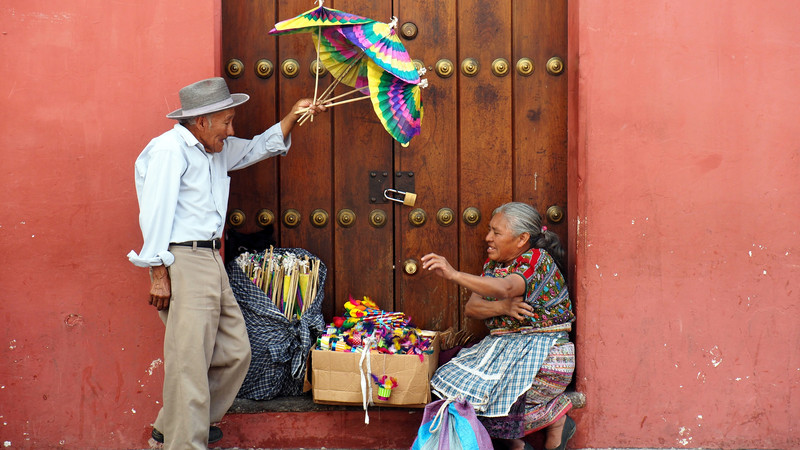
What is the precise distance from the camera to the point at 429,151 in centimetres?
376

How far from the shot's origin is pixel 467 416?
3.16m

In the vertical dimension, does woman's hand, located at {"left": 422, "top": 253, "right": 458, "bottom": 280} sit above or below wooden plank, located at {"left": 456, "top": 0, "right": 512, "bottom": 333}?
below

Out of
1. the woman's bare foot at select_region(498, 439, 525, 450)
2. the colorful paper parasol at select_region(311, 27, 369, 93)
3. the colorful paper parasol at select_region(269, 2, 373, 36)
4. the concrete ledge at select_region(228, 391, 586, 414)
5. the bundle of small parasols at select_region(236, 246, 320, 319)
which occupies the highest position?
the colorful paper parasol at select_region(269, 2, 373, 36)

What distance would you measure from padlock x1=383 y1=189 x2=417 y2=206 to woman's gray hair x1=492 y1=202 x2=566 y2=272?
395 mm

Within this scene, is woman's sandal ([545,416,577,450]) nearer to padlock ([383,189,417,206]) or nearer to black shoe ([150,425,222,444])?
padlock ([383,189,417,206])

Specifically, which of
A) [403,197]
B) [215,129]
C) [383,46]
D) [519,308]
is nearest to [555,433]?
[519,308]

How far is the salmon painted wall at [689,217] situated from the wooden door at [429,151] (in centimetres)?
28

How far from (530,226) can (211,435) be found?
1.59 metres

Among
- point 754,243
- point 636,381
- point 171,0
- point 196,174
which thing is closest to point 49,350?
point 196,174

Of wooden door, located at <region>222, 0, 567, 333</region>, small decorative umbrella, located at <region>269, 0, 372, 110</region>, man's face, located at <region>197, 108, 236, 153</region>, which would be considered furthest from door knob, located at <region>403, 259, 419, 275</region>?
small decorative umbrella, located at <region>269, 0, 372, 110</region>

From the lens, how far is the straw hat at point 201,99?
310 centimetres

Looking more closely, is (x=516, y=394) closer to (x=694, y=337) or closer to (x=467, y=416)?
(x=467, y=416)

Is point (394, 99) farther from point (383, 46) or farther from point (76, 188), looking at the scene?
point (76, 188)

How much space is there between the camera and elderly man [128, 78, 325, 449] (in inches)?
118
